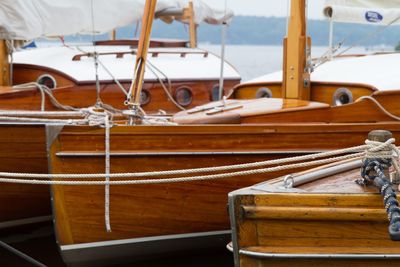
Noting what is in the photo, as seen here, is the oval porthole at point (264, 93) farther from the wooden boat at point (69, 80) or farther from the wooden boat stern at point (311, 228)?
the wooden boat stern at point (311, 228)

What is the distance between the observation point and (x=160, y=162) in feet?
21.2

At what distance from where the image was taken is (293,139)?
6.55 metres

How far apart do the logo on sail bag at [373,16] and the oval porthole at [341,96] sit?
188cm

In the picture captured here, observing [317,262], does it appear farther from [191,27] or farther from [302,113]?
[191,27]

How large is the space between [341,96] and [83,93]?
3293mm

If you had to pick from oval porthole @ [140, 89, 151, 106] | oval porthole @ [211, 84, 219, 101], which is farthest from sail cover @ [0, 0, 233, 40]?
oval porthole @ [211, 84, 219, 101]

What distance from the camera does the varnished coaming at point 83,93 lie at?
333 inches

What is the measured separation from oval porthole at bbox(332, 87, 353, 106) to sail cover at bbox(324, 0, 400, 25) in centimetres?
180

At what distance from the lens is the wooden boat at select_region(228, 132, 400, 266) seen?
384 cm

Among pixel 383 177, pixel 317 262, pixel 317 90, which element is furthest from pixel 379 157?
pixel 317 90

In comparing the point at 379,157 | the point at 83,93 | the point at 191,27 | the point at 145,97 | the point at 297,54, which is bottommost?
the point at 145,97

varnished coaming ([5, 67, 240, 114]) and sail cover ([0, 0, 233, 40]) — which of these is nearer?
varnished coaming ([5, 67, 240, 114])

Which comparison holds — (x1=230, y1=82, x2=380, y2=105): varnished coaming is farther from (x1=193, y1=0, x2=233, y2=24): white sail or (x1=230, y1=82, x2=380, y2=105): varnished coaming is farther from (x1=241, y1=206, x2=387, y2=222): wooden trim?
(x1=193, y1=0, x2=233, y2=24): white sail

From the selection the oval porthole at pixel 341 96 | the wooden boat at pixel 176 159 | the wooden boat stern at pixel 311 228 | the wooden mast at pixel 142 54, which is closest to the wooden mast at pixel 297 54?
the oval porthole at pixel 341 96
